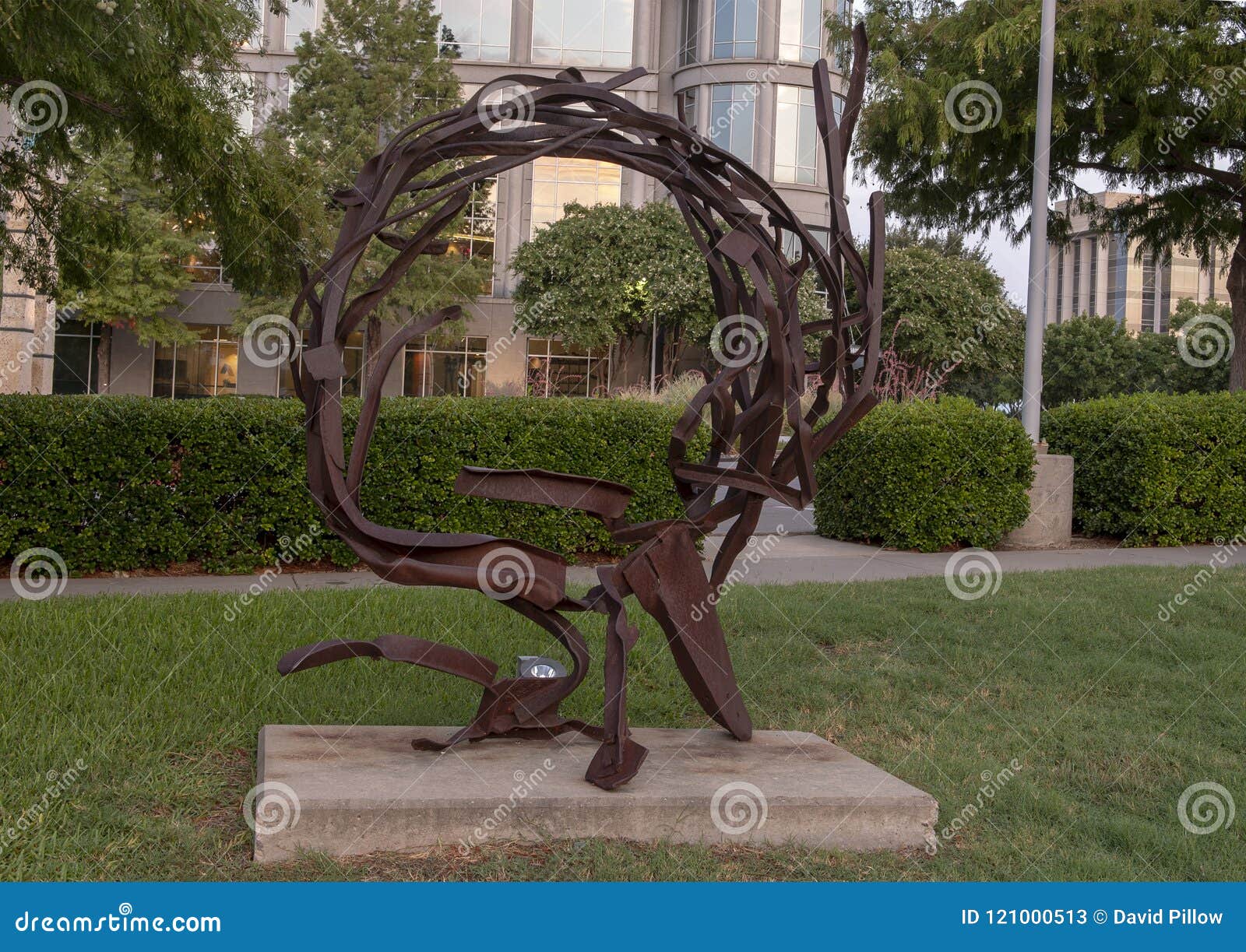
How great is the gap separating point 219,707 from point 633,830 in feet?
7.46

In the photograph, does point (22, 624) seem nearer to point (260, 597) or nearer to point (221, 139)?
point (260, 597)

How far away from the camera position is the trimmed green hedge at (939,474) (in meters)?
11.2

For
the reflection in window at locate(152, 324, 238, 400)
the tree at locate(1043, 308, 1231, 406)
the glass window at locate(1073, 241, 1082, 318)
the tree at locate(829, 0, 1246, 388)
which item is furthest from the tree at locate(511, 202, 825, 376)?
the glass window at locate(1073, 241, 1082, 318)

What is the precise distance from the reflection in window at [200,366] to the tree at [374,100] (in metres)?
4.84

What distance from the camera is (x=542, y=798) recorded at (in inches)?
154

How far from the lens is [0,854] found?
11.9 feet

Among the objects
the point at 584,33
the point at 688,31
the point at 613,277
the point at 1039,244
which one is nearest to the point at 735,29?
the point at 688,31

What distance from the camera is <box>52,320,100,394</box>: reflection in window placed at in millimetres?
36969

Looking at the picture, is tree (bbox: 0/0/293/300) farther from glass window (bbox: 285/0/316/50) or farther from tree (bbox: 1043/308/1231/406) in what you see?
tree (bbox: 1043/308/1231/406)

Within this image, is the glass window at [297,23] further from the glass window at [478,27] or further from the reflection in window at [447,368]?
the reflection in window at [447,368]

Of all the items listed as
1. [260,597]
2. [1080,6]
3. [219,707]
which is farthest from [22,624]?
[1080,6]

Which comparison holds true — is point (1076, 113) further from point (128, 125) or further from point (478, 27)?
point (478, 27)

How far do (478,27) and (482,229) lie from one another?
6703 mm

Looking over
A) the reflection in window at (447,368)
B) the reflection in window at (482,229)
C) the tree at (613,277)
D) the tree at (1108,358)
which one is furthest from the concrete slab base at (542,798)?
the tree at (1108,358)
